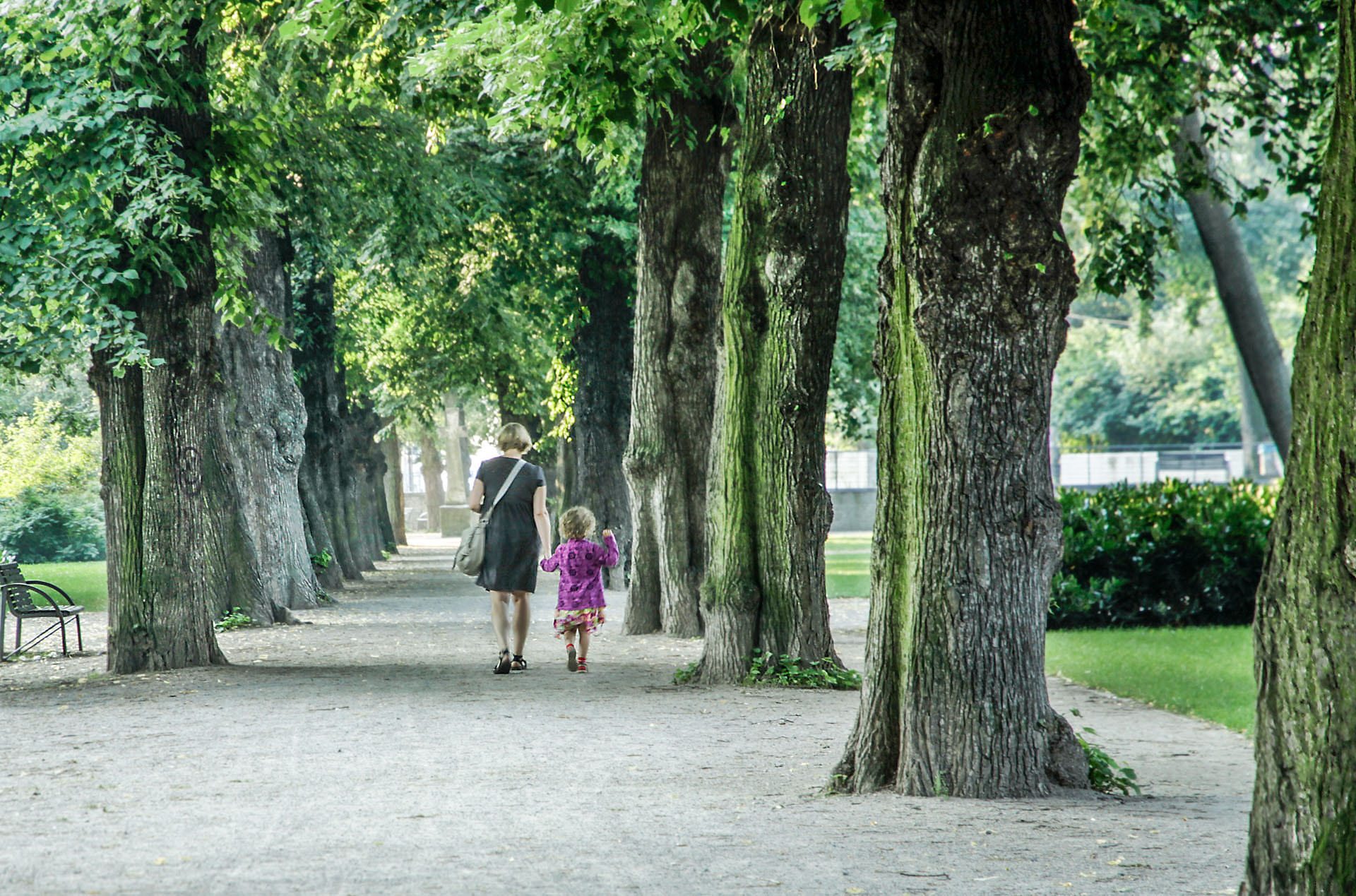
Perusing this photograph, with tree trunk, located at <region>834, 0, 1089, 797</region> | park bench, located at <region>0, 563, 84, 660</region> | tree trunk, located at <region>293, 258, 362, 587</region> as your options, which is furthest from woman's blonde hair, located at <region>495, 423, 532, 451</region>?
→ tree trunk, located at <region>293, 258, 362, 587</region>

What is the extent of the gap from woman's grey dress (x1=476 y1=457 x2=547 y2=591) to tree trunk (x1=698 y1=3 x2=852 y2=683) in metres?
1.45

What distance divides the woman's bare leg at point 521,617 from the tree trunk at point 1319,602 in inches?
358

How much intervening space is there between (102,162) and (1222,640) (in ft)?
39.3

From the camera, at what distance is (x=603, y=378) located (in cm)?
2248

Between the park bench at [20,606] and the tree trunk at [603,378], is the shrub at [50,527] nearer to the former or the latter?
the tree trunk at [603,378]

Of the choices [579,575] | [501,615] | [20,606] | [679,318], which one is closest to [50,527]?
[20,606]

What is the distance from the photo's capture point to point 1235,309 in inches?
707

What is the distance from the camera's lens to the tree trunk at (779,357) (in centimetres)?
1148

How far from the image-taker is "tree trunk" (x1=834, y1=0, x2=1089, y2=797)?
6.69 m

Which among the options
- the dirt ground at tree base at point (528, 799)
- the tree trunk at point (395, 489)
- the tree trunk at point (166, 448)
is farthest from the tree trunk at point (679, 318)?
the tree trunk at point (395, 489)

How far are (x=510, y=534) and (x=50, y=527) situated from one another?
103ft

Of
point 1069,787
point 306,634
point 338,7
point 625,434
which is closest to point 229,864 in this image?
point 1069,787

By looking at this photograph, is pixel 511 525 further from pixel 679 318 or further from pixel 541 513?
pixel 679 318

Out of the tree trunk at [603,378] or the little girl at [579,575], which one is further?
the tree trunk at [603,378]
